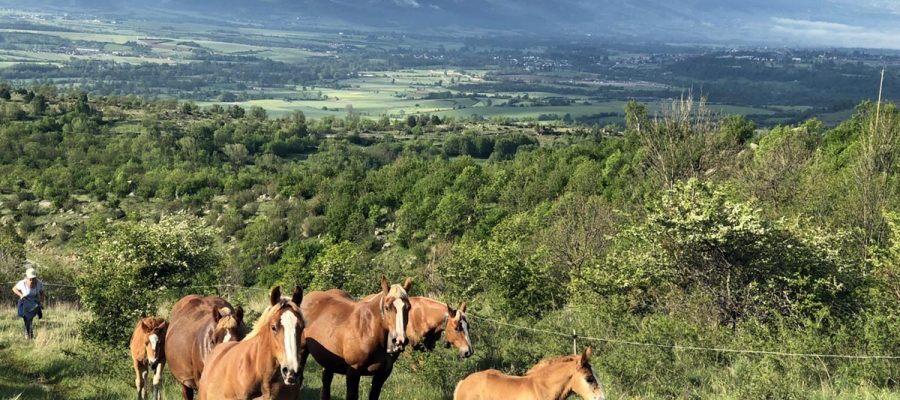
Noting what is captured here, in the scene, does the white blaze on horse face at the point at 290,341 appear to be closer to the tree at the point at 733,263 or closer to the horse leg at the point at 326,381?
the horse leg at the point at 326,381

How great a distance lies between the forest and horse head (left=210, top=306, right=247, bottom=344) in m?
3.80

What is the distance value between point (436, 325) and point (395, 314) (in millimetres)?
796

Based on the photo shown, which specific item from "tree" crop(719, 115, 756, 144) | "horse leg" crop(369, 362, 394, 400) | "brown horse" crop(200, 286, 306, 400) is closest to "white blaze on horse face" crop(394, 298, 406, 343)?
"horse leg" crop(369, 362, 394, 400)

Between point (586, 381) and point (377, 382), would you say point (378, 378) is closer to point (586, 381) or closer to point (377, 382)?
point (377, 382)

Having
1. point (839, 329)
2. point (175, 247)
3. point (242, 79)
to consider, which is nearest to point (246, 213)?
point (175, 247)

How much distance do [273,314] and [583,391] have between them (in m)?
3.59

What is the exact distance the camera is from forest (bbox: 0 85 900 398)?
36.1 ft

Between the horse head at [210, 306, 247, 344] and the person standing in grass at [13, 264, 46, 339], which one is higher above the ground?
the horse head at [210, 306, 247, 344]

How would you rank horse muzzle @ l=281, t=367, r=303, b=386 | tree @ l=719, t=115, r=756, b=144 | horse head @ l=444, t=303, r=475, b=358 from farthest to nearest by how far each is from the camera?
→ tree @ l=719, t=115, r=756, b=144 < horse head @ l=444, t=303, r=475, b=358 < horse muzzle @ l=281, t=367, r=303, b=386

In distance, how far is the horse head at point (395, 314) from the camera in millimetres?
8141

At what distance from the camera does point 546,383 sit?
27.0 ft

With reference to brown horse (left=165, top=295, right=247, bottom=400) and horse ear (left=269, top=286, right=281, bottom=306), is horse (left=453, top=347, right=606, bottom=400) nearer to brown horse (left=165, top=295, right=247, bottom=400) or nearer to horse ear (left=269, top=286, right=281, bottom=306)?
brown horse (left=165, top=295, right=247, bottom=400)

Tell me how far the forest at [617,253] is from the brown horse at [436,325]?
241 cm

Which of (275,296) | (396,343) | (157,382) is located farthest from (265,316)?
(157,382)
